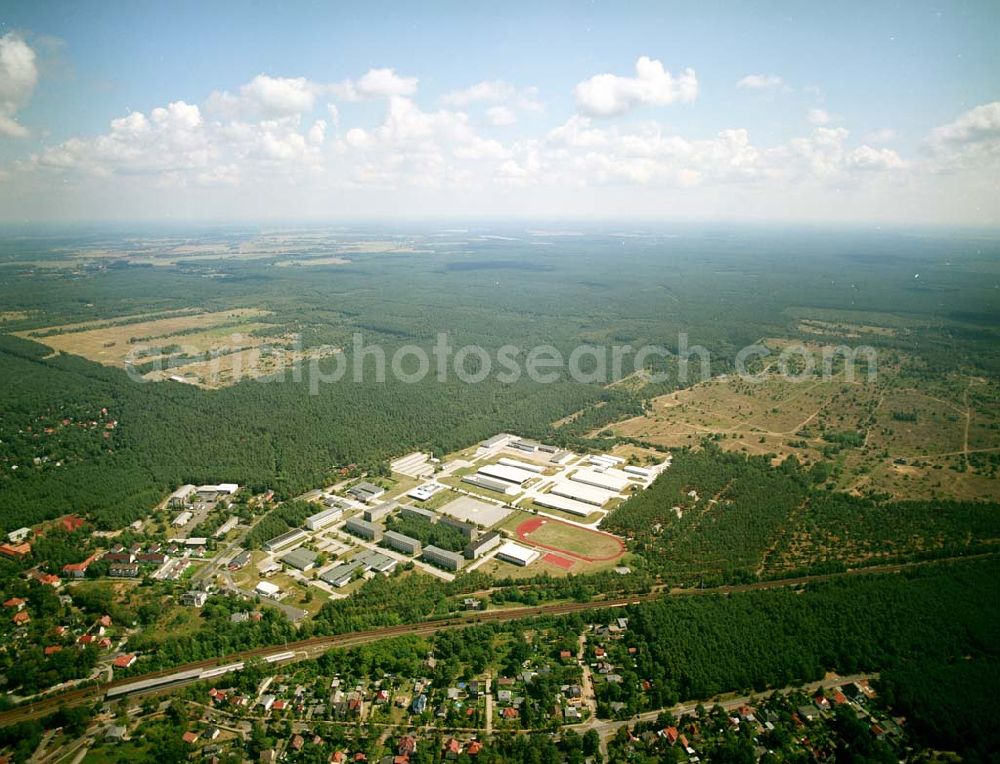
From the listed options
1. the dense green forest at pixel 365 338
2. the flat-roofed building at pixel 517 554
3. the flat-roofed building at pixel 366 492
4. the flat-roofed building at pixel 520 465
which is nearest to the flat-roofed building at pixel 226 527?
the dense green forest at pixel 365 338

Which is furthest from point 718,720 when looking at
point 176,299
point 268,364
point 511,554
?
point 176,299

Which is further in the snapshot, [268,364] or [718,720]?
[268,364]

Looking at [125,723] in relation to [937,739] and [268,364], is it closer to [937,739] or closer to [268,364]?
[937,739]

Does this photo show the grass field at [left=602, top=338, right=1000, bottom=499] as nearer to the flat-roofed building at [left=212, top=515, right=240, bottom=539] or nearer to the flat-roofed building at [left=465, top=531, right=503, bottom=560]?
the flat-roofed building at [left=465, top=531, right=503, bottom=560]

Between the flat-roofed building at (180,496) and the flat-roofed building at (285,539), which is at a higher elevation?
the flat-roofed building at (180,496)

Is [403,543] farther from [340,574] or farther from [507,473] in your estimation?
[507,473]

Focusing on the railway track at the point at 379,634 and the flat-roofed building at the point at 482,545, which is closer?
the railway track at the point at 379,634

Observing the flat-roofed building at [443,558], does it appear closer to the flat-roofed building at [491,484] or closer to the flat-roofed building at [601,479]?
the flat-roofed building at [491,484]

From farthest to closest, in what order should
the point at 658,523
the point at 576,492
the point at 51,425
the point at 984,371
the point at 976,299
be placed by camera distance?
the point at 976,299, the point at 984,371, the point at 51,425, the point at 576,492, the point at 658,523
